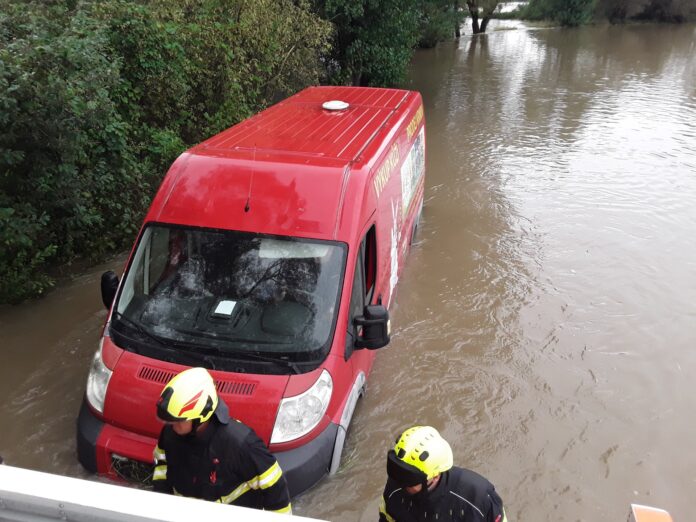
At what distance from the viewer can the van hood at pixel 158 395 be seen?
3529mm

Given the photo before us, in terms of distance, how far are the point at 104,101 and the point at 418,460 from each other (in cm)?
530

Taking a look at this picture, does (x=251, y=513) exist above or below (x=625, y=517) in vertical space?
above

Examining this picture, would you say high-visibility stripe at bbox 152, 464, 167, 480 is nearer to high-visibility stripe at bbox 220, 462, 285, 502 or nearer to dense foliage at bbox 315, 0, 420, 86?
high-visibility stripe at bbox 220, 462, 285, 502

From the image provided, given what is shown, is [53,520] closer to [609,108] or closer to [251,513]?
[251,513]

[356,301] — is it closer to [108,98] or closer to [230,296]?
[230,296]

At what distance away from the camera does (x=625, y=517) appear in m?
4.09

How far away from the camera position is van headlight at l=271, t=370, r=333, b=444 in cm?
354

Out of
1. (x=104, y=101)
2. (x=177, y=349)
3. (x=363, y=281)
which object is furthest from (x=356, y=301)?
(x=104, y=101)

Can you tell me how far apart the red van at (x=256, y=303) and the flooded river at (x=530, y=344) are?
760mm

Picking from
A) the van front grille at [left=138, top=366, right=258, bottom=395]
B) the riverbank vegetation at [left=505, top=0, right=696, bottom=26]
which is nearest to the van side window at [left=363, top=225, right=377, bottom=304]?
the van front grille at [left=138, top=366, right=258, bottom=395]

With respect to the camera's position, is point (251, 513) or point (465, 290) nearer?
point (251, 513)

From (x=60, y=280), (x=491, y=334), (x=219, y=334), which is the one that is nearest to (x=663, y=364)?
(x=491, y=334)

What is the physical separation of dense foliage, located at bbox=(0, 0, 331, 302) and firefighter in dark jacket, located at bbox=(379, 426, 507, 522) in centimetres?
472

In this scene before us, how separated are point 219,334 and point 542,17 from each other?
48.7 m
